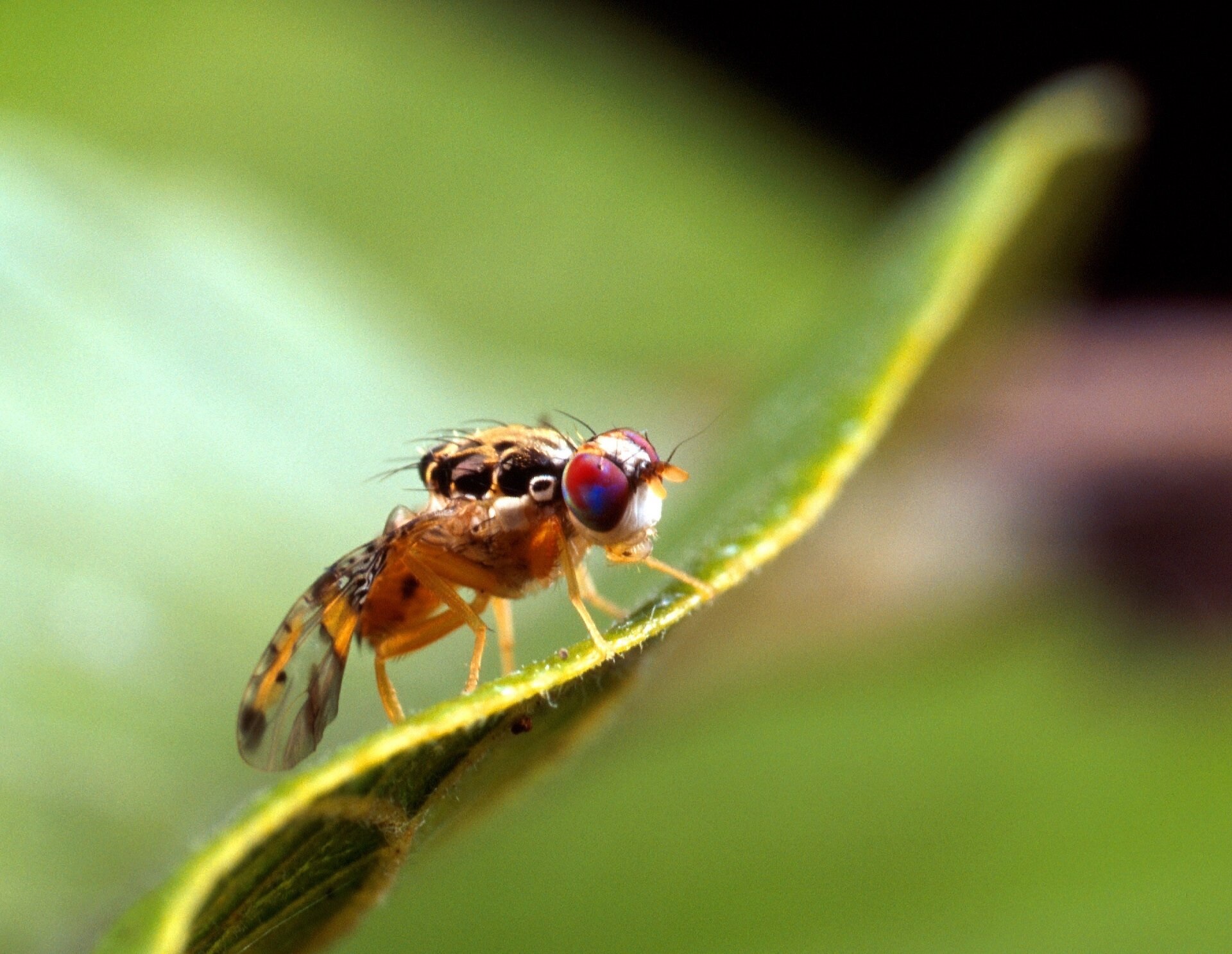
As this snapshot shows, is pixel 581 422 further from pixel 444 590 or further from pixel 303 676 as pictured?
pixel 303 676

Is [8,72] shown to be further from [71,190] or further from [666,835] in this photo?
[666,835]

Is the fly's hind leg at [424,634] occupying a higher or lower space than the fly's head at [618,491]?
higher

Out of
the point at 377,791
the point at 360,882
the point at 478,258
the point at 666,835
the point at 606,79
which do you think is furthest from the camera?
the point at 606,79

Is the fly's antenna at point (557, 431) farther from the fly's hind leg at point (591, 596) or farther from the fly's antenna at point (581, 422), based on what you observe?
the fly's hind leg at point (591, 596)

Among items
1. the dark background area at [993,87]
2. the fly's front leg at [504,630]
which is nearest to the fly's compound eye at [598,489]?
the fly's front leg at [504,630]

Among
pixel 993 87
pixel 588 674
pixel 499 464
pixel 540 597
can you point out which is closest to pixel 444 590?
pixel 499 464

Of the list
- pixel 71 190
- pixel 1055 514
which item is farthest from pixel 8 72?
pixel 1055 514

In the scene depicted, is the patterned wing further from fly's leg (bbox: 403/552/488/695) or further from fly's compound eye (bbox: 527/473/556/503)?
fly's compound eye (bbox: 527/473/556/503)
